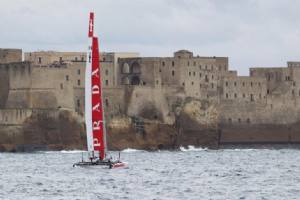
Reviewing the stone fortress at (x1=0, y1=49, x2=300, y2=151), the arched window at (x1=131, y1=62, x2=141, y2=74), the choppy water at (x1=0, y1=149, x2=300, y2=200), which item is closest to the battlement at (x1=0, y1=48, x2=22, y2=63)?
the stone fortress at (x1=0, y1=49, x2=300, y2=151)

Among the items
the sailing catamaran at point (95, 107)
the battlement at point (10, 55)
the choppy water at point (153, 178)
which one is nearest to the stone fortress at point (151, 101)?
the battlement at point (10, 55)

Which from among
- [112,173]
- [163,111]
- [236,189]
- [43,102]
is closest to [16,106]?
[43,102]

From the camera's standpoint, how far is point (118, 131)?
133 metres

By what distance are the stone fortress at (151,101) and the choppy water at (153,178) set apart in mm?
8324

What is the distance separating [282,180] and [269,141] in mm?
67057

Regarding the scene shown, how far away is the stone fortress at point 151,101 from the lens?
128875mm

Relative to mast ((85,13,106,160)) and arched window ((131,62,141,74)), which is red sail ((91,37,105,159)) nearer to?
mast ((85,13,106,160))

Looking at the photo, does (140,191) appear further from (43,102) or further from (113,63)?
(113,63)

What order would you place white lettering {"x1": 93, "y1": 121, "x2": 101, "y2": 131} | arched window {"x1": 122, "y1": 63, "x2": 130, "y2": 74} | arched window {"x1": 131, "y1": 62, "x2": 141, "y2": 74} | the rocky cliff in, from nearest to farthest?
white lettering {"x1": 93, "y1": 121, "x2": 101, "y2": 131}
the rocky cliff
arched window {"x1": 131, "y1": 62, "x2": 141, "y2": 74}
arched window {"x1": 122, "y1": 63, "x2": 130, "y2": 74}

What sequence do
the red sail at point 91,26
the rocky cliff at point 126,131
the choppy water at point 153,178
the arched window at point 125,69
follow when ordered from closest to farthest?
1. the choppy water at point 153,178
2. the red sail at point 91,26
3. the rocky cliff at point 126,131
4. the arched window at point 125,69

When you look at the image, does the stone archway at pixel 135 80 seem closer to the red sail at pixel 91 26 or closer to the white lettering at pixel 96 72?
the white lettering at pixel 96 72

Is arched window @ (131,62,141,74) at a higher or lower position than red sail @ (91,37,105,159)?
higher

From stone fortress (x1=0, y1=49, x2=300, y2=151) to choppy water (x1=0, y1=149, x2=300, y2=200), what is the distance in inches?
328

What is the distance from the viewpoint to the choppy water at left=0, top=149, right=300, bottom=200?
74.7 metres
